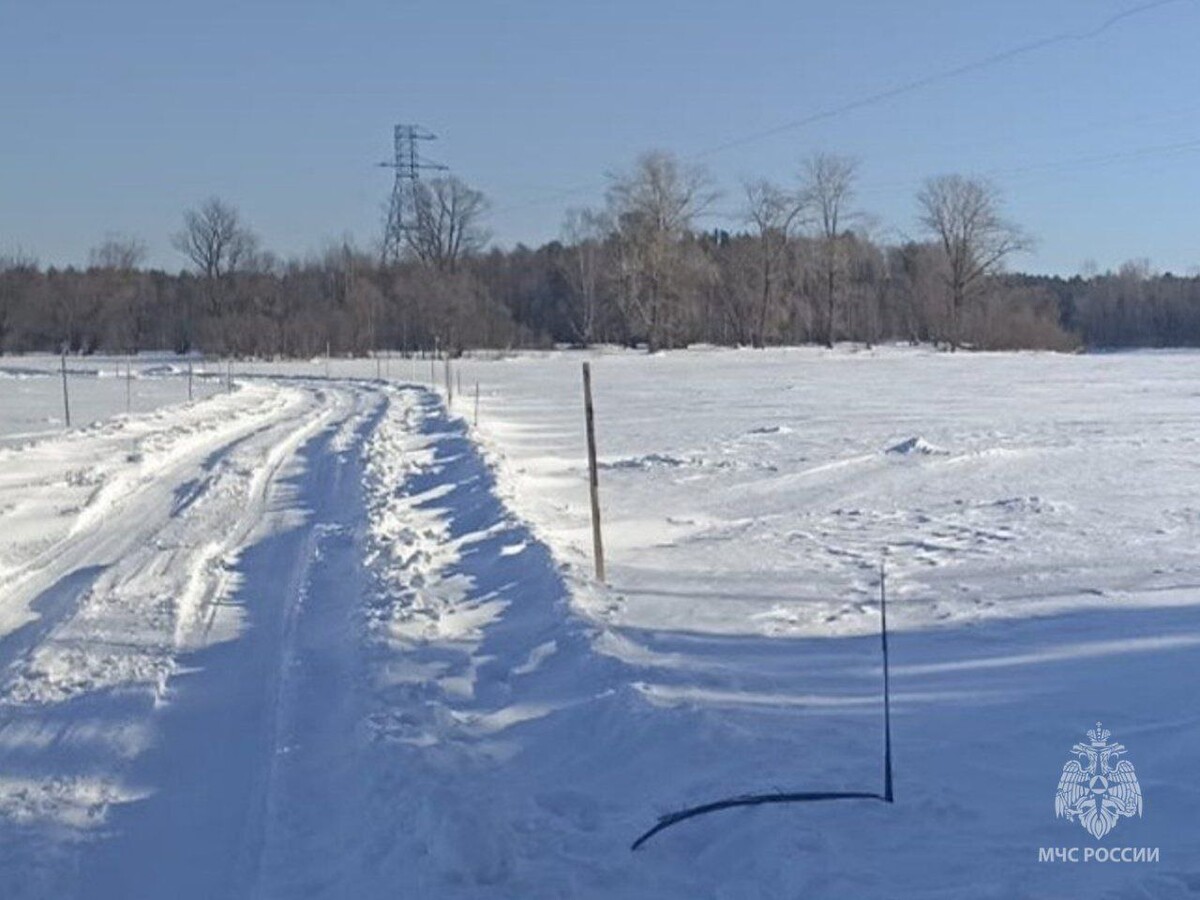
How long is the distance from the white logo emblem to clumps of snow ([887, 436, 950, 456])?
14776 mm

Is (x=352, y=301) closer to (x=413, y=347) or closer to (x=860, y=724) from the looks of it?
(x=413, y=347)

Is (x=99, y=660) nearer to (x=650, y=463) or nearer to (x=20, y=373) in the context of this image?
(x=650, y=463)

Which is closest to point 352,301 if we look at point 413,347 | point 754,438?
point 413,347

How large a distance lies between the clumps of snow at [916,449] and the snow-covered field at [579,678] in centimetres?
239

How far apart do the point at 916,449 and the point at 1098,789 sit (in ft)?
52.3

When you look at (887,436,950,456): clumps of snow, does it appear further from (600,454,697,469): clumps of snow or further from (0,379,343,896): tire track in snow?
(0,379,343,896): tire track in snow

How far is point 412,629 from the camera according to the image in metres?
8.80

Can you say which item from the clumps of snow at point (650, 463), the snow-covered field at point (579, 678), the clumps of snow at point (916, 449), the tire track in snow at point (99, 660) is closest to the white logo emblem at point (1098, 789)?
the snow-covered field at point (579, 678)

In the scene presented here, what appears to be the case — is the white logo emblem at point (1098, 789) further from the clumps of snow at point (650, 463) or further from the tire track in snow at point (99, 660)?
the clumps of snow at point (650, 463)

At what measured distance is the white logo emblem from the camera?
16.8 ft

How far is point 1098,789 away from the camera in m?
5.44

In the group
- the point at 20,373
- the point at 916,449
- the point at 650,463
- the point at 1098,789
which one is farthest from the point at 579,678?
the point at 20,373

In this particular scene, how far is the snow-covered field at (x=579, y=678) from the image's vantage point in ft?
16.3

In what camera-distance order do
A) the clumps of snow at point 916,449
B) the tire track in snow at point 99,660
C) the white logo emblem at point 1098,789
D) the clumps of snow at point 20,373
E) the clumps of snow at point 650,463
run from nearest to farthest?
1. the white logo emblem at point 1098,789
2. the tire track in snow at point 99,660
3. the clumps of snow at point 650,463
4. the clumps of snow at point 916,449
5. the clumps of snow at point 20,373
